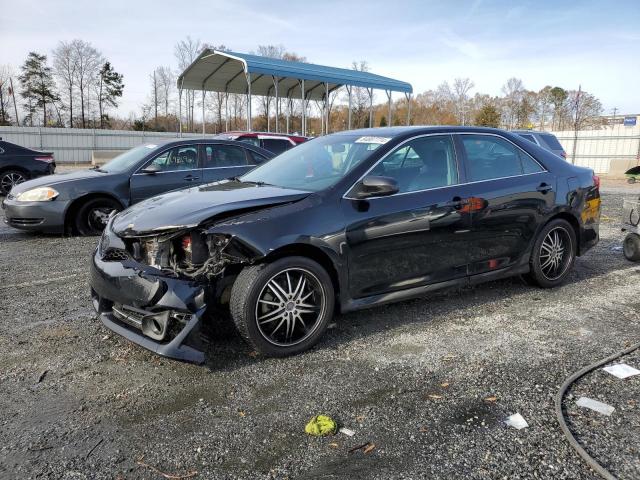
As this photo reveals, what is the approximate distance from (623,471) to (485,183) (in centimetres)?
261

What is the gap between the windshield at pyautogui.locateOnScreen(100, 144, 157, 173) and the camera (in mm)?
7715

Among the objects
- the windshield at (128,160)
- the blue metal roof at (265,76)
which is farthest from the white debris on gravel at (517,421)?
the blue metal roof at (265,76)

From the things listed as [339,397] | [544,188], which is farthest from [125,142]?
[339,397]

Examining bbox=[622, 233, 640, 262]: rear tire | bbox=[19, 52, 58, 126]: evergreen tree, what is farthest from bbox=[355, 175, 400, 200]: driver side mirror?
bbox=[19, 52, 58, 126]: evergreen tree

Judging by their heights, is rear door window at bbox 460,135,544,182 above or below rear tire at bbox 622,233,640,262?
above

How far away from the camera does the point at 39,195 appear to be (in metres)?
7.07

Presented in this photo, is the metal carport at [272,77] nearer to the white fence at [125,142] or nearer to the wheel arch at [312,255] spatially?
the white fence at [125,142]

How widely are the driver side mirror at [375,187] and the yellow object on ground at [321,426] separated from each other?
161cm

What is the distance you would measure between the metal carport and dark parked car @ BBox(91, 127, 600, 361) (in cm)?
1553

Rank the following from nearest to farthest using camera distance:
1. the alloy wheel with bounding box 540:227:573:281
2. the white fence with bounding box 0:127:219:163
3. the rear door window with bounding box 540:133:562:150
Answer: the alloy wheel with bounding box 540:227:573:281 → the rear door window with bounding box 540:133:562:150 → the white fence with bounding box 0:127:219:163

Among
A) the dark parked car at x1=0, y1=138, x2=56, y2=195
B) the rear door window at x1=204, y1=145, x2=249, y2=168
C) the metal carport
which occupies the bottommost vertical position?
the dark parked car at x1=0, y1=138, x2=56, y2=195

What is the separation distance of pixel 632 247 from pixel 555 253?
194 cm

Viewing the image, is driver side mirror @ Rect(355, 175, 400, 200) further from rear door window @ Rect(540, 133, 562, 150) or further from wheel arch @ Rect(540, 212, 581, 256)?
rear door window @ Rect(540, 133, 562, 150)

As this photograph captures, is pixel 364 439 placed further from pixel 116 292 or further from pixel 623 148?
pixel 623 148
